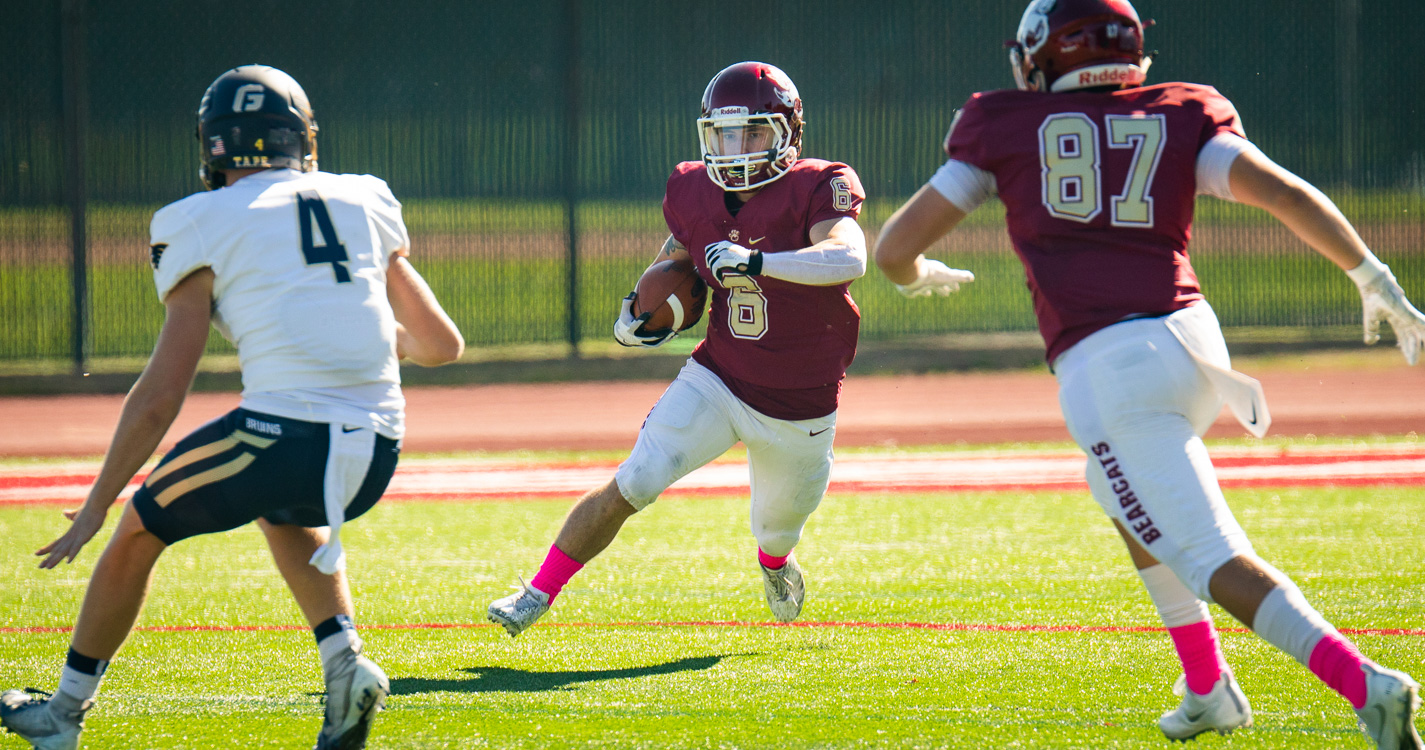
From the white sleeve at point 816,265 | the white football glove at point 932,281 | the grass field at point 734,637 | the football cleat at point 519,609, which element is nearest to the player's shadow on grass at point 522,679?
the grass field at point 734,637

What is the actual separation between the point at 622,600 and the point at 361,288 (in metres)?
2.33

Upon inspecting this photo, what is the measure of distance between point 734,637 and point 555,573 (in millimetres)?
642

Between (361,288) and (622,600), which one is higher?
(361,288)

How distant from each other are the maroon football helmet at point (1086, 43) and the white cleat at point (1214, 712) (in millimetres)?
1321

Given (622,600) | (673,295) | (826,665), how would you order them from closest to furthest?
(826,665)
(673,295)
(622,600)

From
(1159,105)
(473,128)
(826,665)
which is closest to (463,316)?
(473,128)

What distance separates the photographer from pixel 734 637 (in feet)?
13.9

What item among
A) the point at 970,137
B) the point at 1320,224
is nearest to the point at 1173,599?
the point at 1320,224

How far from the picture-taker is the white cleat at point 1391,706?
92.8 inches

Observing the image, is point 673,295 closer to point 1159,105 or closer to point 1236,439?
point 1159,105

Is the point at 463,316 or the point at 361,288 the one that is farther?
the point at 463,316

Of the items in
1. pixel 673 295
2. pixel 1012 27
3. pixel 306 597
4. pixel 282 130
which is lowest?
pixel 306 597

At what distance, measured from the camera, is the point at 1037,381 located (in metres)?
12.4

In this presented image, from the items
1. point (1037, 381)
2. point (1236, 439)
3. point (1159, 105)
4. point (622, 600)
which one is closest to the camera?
point (1159, 105)
